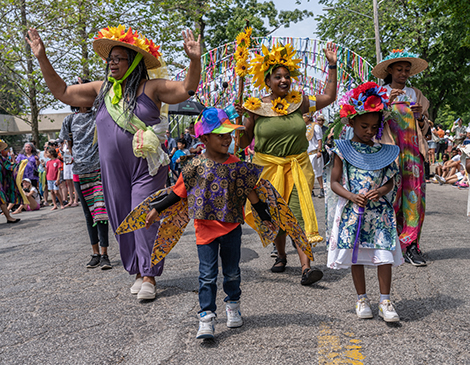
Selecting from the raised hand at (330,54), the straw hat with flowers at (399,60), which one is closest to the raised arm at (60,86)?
the raised hand at (330,54)

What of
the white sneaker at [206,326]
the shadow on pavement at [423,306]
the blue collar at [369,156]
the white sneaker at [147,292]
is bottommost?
the shadow on pavement at [423,306]

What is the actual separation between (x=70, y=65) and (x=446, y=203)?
14.0m

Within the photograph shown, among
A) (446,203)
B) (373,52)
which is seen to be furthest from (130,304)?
(373,52)

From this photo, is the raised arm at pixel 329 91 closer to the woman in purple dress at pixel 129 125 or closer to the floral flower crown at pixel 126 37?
the woman in purple dress at pixel 129 125

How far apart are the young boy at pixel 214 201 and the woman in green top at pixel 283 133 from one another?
1176mm

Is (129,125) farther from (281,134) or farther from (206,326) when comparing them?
(206,326)

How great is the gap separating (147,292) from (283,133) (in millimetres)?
1930

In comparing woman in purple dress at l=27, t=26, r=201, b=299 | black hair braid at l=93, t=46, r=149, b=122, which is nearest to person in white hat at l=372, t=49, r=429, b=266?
woman in purple dress at l=27, t=26, r=201, b=299

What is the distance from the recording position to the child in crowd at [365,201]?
324cm

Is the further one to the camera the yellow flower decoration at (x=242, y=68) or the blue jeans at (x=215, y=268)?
the yellow flower decoration at (x=242, y=68)

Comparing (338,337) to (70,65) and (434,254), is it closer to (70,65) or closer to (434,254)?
(434,254)

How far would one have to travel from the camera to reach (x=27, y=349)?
3.00 meters

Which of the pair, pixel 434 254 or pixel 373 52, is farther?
pixel 373 52

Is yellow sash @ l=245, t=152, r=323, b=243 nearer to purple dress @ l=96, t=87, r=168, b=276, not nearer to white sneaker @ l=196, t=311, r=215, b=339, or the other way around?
purple dress @ l=96, t=87, r=168, b=276
